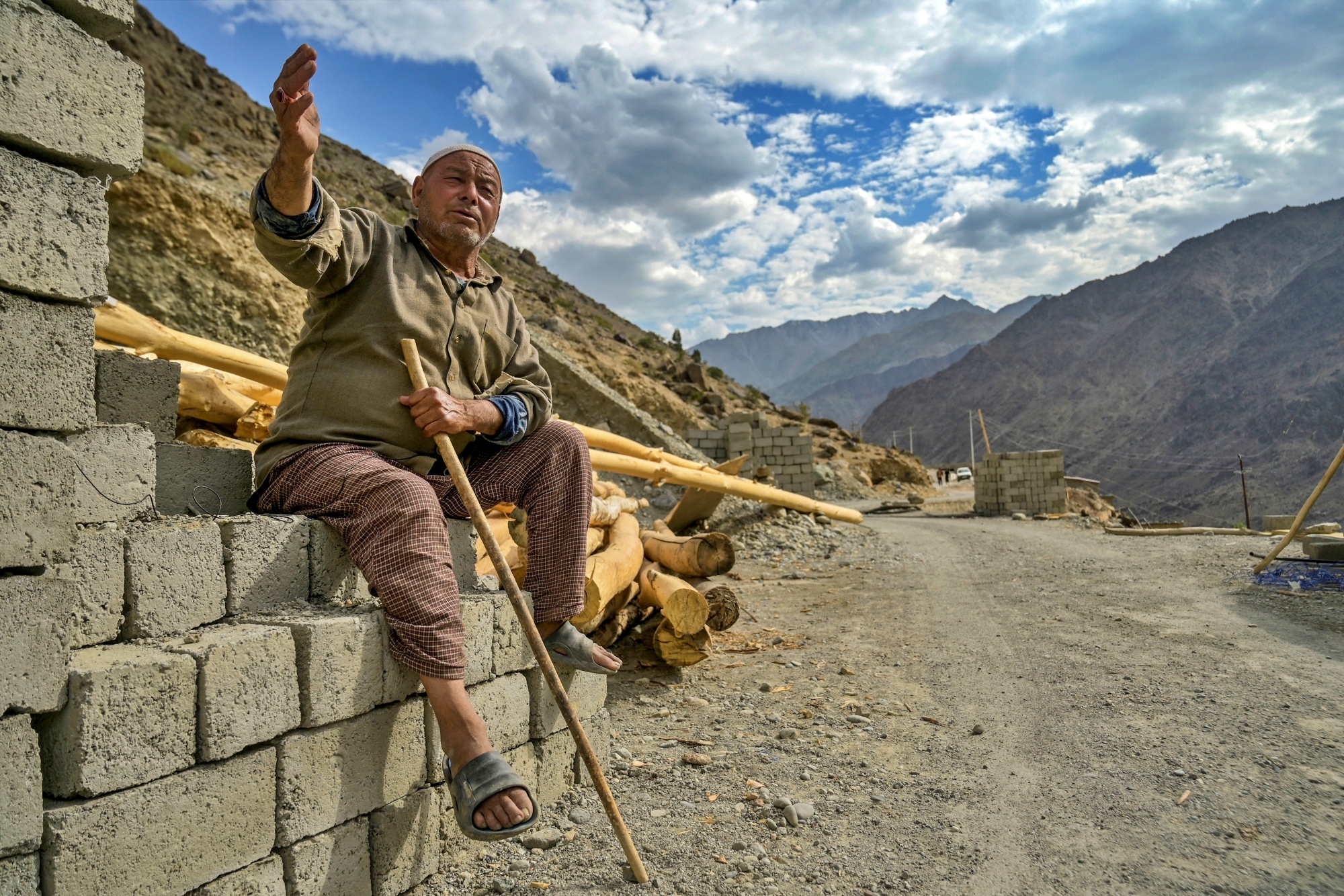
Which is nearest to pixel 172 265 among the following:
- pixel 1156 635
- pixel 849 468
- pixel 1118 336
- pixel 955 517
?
pixel 1156 635

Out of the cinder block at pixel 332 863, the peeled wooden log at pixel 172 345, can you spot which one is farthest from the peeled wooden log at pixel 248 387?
the cinder block at pixel 332 863

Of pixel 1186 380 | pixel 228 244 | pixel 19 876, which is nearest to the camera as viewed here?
pixel 19 876

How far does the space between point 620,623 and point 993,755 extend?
2.35 m

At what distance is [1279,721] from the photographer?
12.1ft

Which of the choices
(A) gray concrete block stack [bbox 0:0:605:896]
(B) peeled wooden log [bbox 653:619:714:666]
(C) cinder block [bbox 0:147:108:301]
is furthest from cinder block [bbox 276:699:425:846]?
(B) peeled wooden log [bbox 653:619:714:666]

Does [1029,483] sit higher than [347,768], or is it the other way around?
[1029,483]

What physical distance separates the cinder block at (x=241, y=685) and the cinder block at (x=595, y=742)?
1.32 m

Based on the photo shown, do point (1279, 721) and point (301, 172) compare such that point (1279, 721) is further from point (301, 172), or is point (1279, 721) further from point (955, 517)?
point (955, 517)

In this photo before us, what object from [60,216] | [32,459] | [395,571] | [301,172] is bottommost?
[395,571]

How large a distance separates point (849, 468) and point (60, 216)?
25065mm

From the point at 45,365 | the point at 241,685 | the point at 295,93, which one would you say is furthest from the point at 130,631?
the point at 295,93

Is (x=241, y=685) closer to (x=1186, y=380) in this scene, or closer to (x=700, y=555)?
(x=700, y=555)

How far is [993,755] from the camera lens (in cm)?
344

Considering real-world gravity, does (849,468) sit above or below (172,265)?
below
